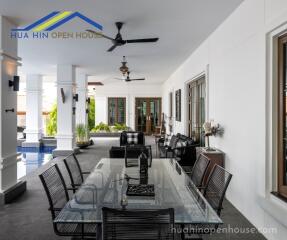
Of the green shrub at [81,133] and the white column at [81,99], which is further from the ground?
the white column at [81,99]

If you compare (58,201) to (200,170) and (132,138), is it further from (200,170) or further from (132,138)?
(132,138)

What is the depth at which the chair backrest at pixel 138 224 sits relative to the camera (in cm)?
154

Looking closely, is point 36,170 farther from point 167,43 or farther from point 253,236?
point 253,236

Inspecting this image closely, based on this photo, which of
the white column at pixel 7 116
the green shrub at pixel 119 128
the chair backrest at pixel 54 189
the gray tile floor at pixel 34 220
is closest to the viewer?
the chair backrest at pixel 54 189

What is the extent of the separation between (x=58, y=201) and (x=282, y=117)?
7.92 ft

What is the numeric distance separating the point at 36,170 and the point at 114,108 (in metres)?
10.2

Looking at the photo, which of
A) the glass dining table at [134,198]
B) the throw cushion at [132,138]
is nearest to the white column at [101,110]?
the throw cushion at [132,138]

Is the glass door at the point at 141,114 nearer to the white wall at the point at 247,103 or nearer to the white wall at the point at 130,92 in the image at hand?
the white wall at the point at 130,92

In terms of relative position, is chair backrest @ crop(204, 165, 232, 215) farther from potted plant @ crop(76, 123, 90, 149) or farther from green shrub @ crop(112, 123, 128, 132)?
green shrub @ crop(112, 123, 128, 132)

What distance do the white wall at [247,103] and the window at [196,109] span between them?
131 centimetres

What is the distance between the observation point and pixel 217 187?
263 centimetres

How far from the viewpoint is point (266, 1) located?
10.4 ft

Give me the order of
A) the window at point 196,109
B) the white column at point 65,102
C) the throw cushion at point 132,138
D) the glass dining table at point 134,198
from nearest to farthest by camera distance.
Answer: the glass dining table at point 134,198
the window at point 196,109
the throw cushion at point 132,138
the white column at point 65,102

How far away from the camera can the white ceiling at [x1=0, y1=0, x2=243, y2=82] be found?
155 inches
